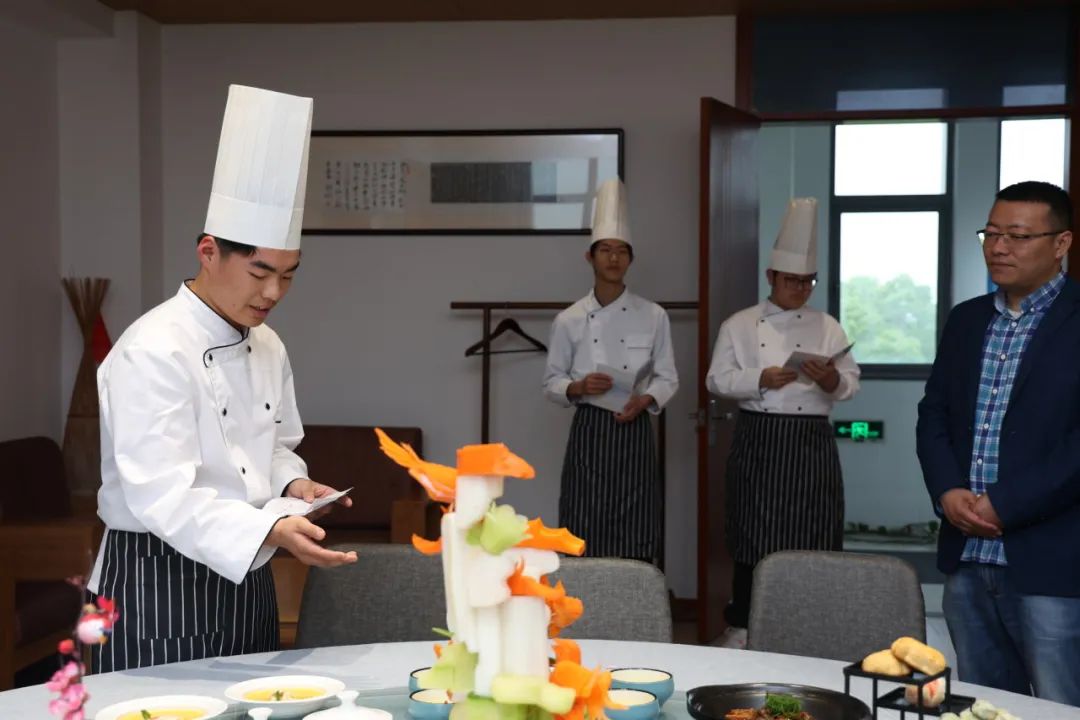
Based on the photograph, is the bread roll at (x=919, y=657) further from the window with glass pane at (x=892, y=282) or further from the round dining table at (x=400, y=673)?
the window with glass pane at (x=892, y=282)

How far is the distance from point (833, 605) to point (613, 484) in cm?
224

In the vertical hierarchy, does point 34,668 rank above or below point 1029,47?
below

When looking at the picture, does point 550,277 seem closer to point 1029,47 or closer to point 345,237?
point 345,237

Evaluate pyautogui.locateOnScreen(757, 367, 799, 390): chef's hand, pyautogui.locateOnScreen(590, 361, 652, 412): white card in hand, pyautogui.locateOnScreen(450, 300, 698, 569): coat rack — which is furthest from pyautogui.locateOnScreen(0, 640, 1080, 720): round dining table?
pyautogui.locateOnScreen(450, 300, 698, 569): coat rack

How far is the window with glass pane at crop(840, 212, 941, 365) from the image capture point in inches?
278

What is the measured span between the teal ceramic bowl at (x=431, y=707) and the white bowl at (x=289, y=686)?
0.12 meters

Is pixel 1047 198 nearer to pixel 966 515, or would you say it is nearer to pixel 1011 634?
pixel 966 515

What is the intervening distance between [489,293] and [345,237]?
68 cm

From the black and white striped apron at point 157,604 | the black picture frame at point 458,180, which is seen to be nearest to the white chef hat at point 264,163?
the black and white striped apron at point 157,604

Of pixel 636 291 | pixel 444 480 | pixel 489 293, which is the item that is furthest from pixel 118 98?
pixel 444 480

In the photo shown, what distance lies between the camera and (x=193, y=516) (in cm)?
181

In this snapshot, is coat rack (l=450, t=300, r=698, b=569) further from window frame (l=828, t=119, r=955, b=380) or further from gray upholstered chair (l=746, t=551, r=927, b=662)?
gray upholstered chair (l=746, t=551, r=927, b=662)

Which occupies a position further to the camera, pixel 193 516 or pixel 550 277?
pixel 550 277

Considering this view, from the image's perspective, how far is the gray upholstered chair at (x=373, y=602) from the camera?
223 centimetres
